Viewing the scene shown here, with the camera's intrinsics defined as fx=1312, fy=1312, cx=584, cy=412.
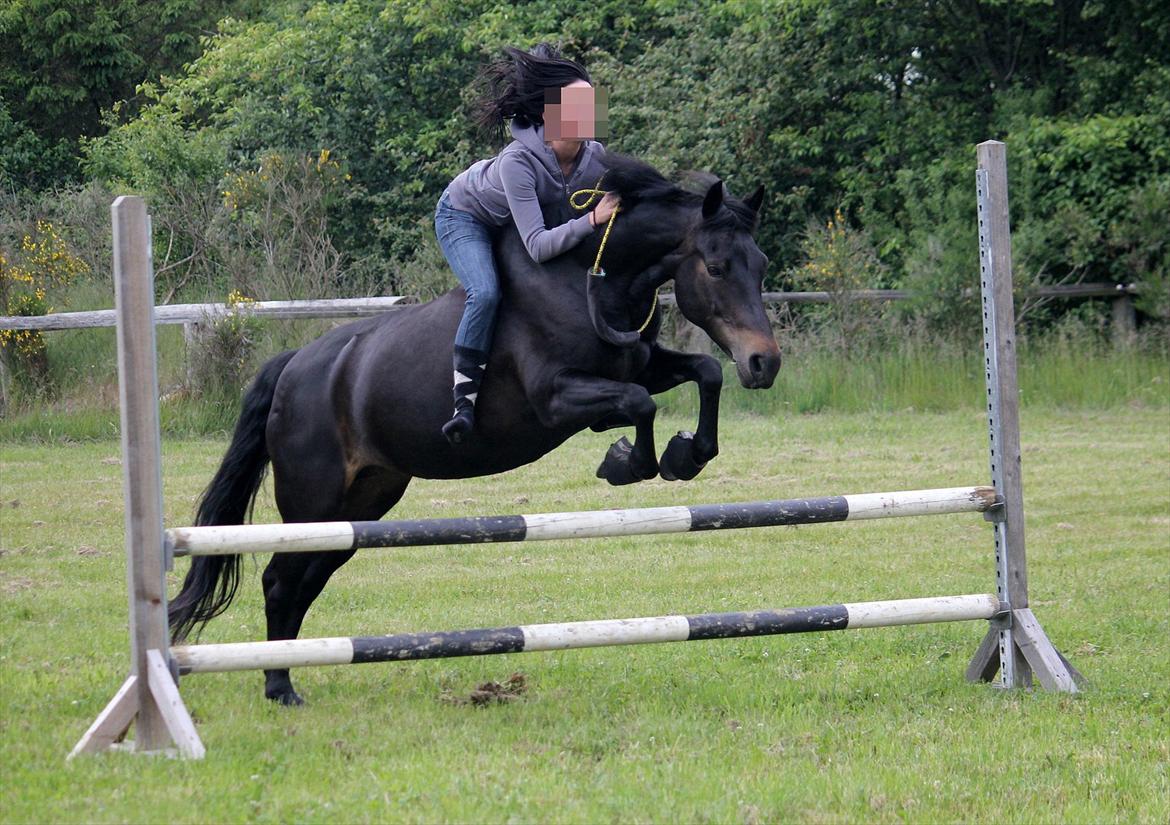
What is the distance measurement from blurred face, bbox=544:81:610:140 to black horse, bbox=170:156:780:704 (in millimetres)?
159

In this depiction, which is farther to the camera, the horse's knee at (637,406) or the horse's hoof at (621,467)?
the horse's hoof at (621,467)

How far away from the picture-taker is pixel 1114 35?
1783 cm

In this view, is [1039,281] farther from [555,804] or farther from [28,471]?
[555,804]

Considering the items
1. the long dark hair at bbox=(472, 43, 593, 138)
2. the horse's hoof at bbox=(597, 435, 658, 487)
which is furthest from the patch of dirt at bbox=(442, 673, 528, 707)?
the long dark hair at bbox=(472, 43, 593, 138)

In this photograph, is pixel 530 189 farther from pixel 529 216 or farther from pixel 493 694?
pixel 493 694

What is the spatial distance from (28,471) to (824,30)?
13.1 meters

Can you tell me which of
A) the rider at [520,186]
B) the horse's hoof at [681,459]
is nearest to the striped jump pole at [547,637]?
the horse's hoof at [681,459]

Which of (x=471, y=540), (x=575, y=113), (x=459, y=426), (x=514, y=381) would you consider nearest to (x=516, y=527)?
(x=471, y=540)

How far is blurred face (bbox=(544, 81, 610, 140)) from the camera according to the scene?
16.4ft

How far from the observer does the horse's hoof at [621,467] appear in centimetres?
492

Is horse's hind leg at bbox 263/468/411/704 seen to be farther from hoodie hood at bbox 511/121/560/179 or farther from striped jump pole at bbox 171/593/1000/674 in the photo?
hoodie hood at bbox 511/121/560/179

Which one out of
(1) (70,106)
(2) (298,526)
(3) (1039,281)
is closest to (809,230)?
(3) (1039,281)

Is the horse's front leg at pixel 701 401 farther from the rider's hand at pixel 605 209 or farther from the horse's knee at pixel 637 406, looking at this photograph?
the rider's hand at pixel 605 209

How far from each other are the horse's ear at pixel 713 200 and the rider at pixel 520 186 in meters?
0.36
